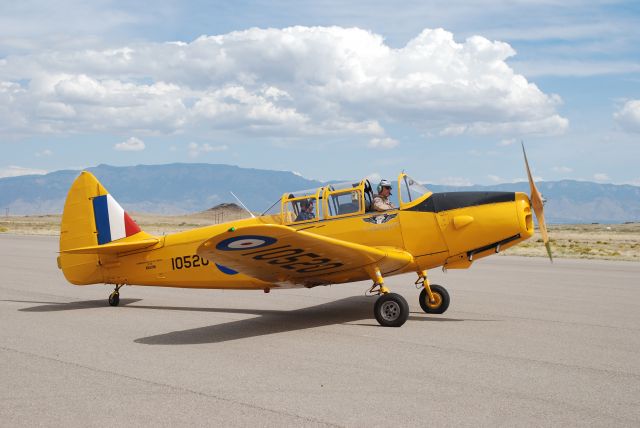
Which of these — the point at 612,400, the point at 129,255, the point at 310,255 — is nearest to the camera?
the point at 612,400

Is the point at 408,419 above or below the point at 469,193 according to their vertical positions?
below

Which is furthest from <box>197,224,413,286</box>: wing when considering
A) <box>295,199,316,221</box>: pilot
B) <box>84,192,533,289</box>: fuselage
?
<box>295,199,316,221</box>: pilot

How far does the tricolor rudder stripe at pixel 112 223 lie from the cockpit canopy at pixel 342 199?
3.46 meters

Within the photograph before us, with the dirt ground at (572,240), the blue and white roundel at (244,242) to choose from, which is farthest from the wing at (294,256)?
the dirt ground at (572,240)

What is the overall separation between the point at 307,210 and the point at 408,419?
214 inches

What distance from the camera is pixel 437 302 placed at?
10.7 meters

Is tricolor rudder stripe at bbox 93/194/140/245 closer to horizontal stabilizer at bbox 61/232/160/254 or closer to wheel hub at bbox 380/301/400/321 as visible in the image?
horizontal stabilizer at bbox 61/232/160/254

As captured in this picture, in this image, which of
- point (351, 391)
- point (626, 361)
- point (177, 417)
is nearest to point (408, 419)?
point (351, 391)

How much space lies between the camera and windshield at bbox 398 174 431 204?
9.97 meters

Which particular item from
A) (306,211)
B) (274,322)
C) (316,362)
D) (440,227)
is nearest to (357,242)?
(306,211)

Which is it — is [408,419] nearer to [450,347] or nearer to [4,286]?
[450,347]

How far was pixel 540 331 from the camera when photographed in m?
9.14

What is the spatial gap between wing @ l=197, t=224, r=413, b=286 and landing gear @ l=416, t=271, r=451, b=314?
3.26 feet

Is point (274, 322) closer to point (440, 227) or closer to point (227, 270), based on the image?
point (227, 270)
